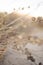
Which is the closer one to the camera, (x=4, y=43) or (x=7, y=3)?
(x=4, y=43)

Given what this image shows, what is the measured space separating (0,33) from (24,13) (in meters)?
0.36

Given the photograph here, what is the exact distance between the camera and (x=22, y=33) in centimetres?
177

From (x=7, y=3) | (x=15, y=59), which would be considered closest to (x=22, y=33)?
(x=15, y=59)

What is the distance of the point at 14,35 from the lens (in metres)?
1.77

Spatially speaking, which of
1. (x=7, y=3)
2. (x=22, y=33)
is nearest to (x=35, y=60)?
(x=22, y=33)

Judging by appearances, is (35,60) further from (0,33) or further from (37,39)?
(0,33)

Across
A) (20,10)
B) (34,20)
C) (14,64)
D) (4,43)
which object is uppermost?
(20,10)

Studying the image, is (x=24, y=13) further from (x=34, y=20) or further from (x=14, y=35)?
(x=14, y=35)

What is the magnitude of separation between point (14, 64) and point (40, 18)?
1.98ft

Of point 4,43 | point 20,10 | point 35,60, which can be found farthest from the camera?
point 20,10

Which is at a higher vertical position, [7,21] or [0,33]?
[7,21]

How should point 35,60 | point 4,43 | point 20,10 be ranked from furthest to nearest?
point 20,10 → point 4,43 → point 35,60

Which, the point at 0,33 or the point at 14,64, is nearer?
the point at 14,64

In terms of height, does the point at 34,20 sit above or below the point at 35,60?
above
